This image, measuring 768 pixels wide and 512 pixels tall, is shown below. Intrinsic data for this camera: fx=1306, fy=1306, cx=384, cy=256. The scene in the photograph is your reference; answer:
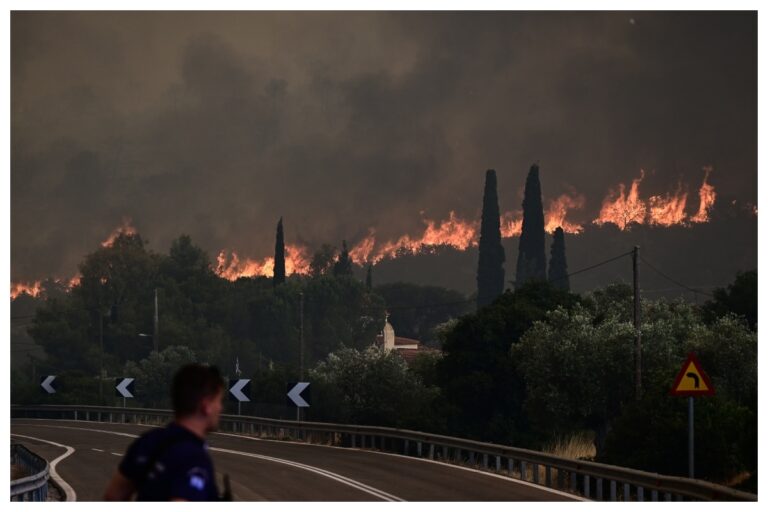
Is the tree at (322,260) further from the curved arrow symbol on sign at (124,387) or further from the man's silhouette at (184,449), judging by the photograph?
the man's silhouette at (184,449)

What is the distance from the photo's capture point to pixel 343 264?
179375 millimetres

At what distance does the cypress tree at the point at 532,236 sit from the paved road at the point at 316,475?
295ft

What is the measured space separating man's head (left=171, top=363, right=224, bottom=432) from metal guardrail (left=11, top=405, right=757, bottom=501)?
43.8 ft

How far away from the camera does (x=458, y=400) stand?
5650 centimetres

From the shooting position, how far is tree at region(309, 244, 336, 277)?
186m

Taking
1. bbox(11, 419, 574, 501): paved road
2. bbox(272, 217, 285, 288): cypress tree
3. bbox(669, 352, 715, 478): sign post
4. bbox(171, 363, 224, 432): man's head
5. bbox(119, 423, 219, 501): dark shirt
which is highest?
bbox(272, 217, 285, 288): cypress tree

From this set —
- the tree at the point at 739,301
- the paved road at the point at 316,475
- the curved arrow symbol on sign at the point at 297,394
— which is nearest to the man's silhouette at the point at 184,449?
the paved road at the point at 316,475

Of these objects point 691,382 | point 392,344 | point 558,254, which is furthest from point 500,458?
point 392,344

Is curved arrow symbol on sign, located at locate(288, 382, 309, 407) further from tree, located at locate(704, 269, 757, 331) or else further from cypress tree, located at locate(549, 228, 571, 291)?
cypress tree, located at locate(549, 228, 571, 291)

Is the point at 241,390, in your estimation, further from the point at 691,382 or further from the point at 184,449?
the point at 184,449

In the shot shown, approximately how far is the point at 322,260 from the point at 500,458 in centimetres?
15337

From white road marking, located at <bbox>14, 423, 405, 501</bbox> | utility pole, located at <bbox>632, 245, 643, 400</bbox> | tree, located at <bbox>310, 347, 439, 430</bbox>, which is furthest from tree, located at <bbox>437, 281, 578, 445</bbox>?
white road marking, located at <bbox>14, 423, 405, 501</bbox>

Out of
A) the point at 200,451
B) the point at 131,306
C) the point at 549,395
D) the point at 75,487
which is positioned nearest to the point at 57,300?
the point at 131,306
